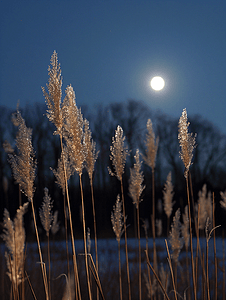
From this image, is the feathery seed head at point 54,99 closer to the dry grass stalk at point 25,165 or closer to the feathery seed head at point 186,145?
the dry grass stalk at point 25,165

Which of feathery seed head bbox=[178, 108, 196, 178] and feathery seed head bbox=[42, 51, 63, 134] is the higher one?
feathery seed head bbox=[42, 51, 63, 134]

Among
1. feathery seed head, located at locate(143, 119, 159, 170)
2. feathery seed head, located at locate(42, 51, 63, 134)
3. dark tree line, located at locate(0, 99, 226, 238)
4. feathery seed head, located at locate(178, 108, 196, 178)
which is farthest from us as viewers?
dark tree line, located at locate(0, 99, 226, 238)

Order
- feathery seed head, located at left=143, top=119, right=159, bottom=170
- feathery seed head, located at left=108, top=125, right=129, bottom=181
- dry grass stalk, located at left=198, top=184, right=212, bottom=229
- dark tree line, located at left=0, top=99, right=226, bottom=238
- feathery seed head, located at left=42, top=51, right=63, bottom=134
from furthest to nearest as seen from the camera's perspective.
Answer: dark tree line, located at left=0, top=99, right=226, bottom=238
dry grass stalk, located at left=198, top=184, right=212, bottom=229
feathery seed head, located at left=143, top=119, right=159, bottom=170
feathery seed head, located at left=108, top=125, right=129, bottom=181
feathery seed head, located at left=42, top=51, right=63, bottom=134

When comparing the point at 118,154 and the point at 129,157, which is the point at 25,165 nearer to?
the point at 118,154

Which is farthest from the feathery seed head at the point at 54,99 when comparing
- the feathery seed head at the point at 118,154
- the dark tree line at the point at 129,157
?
the dark tree line at the point at 129,157

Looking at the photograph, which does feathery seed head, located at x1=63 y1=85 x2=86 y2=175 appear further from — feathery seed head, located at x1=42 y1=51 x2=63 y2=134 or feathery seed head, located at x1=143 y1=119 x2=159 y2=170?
feathery seed head, located at x1=143 y1=119 x2=159 y2=170

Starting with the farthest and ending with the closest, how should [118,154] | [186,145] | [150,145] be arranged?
[150,145], [118,154], [186,145]

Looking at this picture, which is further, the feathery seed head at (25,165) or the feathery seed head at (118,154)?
the feathery seed head at (118,154)

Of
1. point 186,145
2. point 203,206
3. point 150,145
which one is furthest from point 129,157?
point 186,145

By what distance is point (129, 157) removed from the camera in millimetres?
7078

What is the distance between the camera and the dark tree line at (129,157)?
703cm

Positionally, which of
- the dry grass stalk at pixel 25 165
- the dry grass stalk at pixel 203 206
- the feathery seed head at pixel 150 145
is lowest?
the dry grass stalk at pixel 203 206

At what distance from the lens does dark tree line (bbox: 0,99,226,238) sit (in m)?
7.03

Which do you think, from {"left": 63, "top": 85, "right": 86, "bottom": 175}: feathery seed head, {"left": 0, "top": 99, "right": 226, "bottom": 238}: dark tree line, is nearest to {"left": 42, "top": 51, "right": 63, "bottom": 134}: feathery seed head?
{"left": 63, "top": 85, "right": 86, "bottom": 175}: feathery seed head
